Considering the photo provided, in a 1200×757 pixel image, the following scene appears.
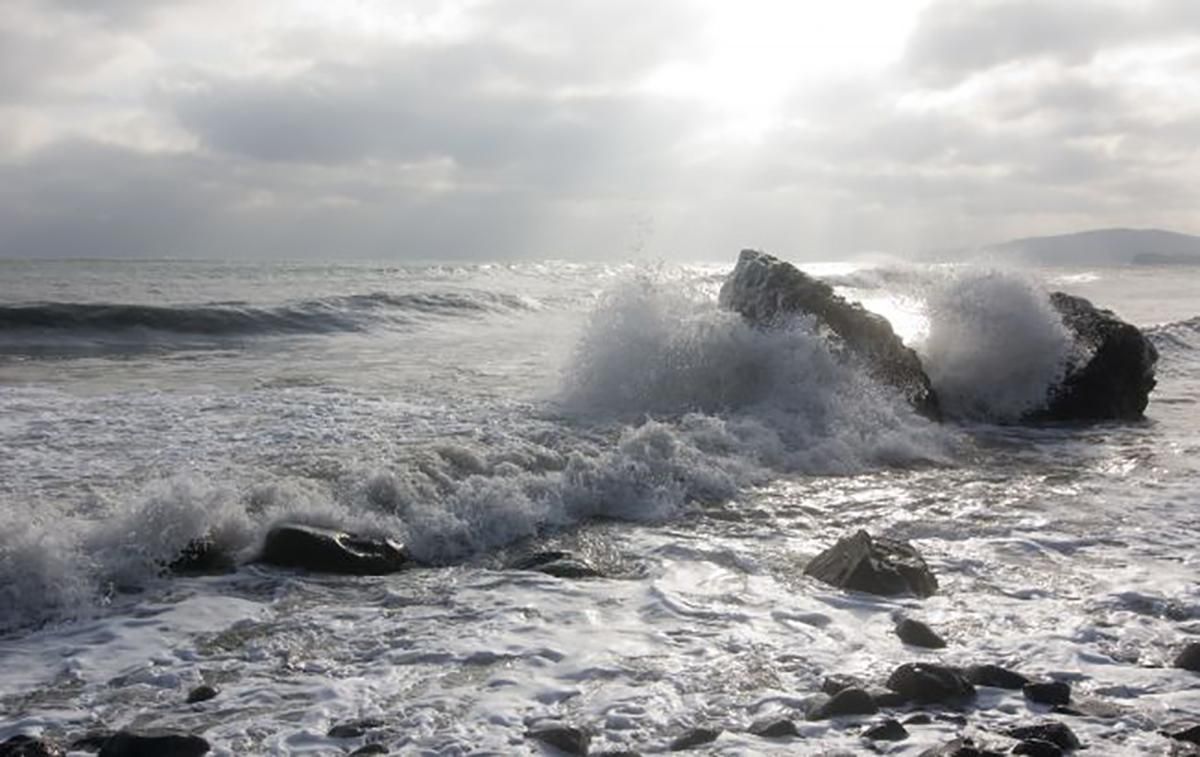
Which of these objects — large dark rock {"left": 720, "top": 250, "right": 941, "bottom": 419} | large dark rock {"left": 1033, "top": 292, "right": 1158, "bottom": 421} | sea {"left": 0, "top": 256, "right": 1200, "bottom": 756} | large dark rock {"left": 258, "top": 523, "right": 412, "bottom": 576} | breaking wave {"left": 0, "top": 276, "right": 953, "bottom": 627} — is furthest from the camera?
large dark rock {"left": 1033, "top": 292, "right": 1158, "bottom": 421}

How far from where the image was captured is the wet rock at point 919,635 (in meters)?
5.02

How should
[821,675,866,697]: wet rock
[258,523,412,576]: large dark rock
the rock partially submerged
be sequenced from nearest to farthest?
[821,675,866,697]: wet rock
[258,523,412,576]: large dark rock
the rock partially submerged

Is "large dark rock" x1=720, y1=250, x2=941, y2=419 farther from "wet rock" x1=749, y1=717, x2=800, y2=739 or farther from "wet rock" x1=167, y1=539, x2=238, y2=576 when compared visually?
"wet rock" x1=749, y1=717, x2=800, y2=739

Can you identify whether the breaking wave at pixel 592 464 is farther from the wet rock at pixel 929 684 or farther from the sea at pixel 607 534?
the wet rock at pixel 929 684

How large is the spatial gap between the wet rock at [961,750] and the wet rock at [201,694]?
9.58 feet

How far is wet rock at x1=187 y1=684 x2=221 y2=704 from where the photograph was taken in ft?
14.1

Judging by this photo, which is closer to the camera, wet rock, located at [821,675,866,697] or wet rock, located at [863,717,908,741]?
wet rock, located at [863,717,908,741]

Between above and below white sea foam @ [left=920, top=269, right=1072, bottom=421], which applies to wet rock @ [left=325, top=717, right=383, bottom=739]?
below

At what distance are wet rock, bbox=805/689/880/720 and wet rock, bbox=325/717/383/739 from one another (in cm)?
178

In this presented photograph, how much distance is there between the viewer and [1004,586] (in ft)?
19.6

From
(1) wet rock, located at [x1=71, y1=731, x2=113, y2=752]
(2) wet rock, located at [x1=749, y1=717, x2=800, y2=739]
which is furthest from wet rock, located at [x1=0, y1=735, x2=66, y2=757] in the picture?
(2) wet rock, located at [x1=749, y1=717, x2=800, y2=739]

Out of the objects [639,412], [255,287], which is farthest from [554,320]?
[639,412]

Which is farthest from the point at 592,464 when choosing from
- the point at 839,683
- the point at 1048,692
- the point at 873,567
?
the point at 1048,692

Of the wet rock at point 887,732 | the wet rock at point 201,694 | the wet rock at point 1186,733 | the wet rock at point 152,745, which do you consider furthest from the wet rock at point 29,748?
the wet rock at point 1186,733
